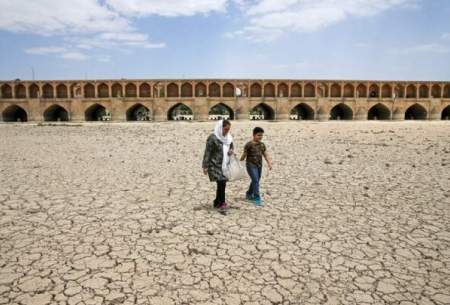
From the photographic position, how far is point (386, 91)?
35.9 meters

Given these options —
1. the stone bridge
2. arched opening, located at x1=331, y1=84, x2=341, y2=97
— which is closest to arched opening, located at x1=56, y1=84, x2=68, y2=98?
the stone bridge

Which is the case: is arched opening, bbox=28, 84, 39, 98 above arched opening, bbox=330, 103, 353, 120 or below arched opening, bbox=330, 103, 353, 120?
above

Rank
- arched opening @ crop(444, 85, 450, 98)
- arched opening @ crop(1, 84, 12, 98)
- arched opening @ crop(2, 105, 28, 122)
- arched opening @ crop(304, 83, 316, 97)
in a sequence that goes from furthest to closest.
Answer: arched opening @ crop(444, 85, 450, 98) < arched opening @ crop(304, 83, 316, 97) < arched opening @ crop(1, 84, 12, 98) < arched opening @ crop(2, 105, 28, 122)

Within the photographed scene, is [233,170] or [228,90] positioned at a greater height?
[228,90]

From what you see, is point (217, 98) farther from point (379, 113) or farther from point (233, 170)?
point (233, 170)

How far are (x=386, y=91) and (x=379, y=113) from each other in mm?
2477

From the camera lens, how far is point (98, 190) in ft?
18.3

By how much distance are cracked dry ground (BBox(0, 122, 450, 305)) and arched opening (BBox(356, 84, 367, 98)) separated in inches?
1244

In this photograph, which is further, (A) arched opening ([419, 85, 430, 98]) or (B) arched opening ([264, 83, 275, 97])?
(A) arched opening ([419, 85, 430, 98])

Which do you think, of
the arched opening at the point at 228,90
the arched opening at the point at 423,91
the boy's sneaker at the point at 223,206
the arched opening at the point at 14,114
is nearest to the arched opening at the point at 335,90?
the arched opening at the point at 423,91

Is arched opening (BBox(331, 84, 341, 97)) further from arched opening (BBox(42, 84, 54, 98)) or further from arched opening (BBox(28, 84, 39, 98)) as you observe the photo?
arched opening (BBox(28, 84, 39, 98))

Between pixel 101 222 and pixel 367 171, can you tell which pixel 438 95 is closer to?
pixel 367 171

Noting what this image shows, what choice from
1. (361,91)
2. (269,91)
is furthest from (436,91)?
(269,91)

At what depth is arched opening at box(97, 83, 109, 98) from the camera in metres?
34.1
